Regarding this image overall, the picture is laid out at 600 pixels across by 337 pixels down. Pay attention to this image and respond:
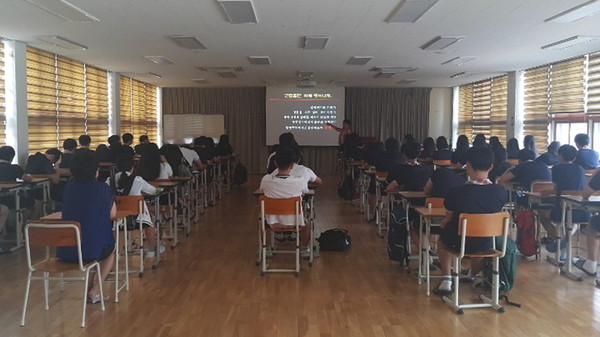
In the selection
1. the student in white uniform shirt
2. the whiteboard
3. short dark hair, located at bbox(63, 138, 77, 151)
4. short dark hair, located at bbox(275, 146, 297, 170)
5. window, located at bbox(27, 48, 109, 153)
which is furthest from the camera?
the whiteboard

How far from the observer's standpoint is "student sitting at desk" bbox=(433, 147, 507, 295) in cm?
417

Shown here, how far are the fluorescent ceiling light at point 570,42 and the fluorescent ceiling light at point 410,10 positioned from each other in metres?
2.89

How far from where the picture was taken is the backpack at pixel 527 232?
564 centimetres

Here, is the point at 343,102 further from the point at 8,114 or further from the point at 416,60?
the point at 8,114

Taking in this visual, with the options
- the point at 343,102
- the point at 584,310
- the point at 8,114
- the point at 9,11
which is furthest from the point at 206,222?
the point at 343,102

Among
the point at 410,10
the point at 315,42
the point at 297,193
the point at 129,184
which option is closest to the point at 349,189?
the point at 315,42

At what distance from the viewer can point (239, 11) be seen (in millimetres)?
5762

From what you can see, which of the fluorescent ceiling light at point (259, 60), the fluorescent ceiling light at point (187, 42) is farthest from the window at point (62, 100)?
the fluorescent ceiling light at point (259, 60)

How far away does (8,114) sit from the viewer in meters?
8.04

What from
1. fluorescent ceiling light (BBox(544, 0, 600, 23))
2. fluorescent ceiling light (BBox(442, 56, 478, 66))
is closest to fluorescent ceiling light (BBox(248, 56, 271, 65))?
fluorescent ceiling light (BBox(442, 56, 478, 66))

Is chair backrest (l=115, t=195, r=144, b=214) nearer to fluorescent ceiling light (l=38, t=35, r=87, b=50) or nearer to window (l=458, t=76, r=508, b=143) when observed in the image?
fluorescent ceiling light (l=38, t=35, r=87, b=50)

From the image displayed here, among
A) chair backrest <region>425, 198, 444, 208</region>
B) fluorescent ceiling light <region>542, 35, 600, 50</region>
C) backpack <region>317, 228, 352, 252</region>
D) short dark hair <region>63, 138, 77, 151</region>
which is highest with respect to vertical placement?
fluorescent ceiling light <region>542, 35, 600, 50</region>

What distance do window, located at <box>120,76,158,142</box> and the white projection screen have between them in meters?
3.46

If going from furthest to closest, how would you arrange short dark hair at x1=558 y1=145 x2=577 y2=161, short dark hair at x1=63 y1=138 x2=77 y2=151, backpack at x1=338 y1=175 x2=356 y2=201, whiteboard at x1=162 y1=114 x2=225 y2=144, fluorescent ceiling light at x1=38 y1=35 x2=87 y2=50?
whiteboard at x1=162 y1=114 x2=225 y2=144, backpack at x1=338 y1=175 x2=356 y2=201, short dark hair at x1=63 y1=138 x2=77 y2=151, fluorescent ceiling light at x1=38 y1=35 x2=87 y2=50, short dark hair at x1=558 y1=145 x2=577 y2=161
